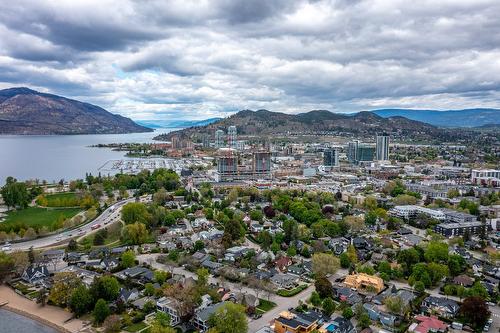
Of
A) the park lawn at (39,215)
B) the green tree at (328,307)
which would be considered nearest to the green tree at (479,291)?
the green tree at (328,307)

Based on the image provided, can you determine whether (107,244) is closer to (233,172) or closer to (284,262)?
(284,262)

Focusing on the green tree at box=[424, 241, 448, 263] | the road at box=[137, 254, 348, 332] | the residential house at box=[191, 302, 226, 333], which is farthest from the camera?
the green tree at box=[424, 241, 448, 263]

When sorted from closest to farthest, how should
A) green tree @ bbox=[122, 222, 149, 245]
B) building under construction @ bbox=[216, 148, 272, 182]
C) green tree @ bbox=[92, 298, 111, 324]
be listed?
1. green tree @ bbox=[92, 298, 111, 324]
2. green tree @ bbox=[122, 222, 149, 245]
3. building under construction @ bbox=[216, 148, 272, 182]

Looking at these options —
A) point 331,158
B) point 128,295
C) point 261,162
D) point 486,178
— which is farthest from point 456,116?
point 128,295

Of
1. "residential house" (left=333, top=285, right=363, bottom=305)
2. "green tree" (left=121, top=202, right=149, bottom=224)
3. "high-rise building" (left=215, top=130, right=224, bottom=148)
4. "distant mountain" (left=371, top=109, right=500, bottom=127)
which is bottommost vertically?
"residential house" (left=333, top=285, right=363, bottom=305)

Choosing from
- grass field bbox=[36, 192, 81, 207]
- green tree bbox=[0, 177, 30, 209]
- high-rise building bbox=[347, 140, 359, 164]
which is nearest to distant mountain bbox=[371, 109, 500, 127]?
high-rise building bbox=[347, 140, 359, 164]

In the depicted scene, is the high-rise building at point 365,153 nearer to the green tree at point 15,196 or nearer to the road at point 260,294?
the road at point 260,294

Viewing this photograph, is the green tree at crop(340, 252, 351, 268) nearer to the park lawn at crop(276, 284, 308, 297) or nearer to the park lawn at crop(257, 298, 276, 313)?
the park lawn at crop(276, 284, 308, 297)
